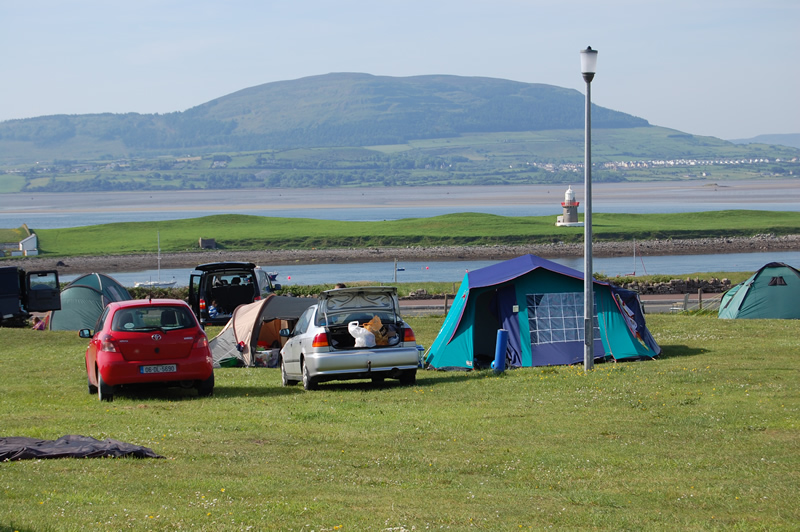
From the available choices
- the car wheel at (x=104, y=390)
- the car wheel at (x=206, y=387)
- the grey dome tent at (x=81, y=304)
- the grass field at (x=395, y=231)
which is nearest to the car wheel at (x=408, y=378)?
the car wheel at (x=206, y=387)

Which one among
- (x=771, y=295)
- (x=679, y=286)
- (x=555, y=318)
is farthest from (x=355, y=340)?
(x=679, y=286)

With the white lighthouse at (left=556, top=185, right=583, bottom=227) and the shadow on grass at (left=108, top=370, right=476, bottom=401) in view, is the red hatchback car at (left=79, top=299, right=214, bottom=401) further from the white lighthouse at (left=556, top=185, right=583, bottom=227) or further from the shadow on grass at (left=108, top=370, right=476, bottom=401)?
the white lighthouse at (left=556, top=185, right=583, bottom=227)

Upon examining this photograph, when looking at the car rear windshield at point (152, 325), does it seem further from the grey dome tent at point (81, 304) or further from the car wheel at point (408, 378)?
the grey dome tent at point (81, 304)

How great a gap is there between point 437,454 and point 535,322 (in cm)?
953

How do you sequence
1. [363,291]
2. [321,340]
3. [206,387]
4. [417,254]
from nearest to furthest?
[206,387], [321,340], [363,291], [417,254]

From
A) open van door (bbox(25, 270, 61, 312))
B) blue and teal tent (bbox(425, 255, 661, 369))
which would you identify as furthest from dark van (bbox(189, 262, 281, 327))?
blue and teal tent (bbox(425, 255, 661, 369))

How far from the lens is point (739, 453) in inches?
371

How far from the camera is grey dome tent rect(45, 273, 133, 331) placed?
30.8 m

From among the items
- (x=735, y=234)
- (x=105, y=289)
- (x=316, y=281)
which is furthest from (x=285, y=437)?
(x=735, y=234)

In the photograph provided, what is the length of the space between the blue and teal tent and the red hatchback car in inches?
251

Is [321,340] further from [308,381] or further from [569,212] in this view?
[569,212]

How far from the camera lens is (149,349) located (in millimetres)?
13734

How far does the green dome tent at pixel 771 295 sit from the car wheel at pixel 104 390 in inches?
Answer: 863

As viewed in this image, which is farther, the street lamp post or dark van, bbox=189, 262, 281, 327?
dark van, bbox=189, 262, 281, 327
